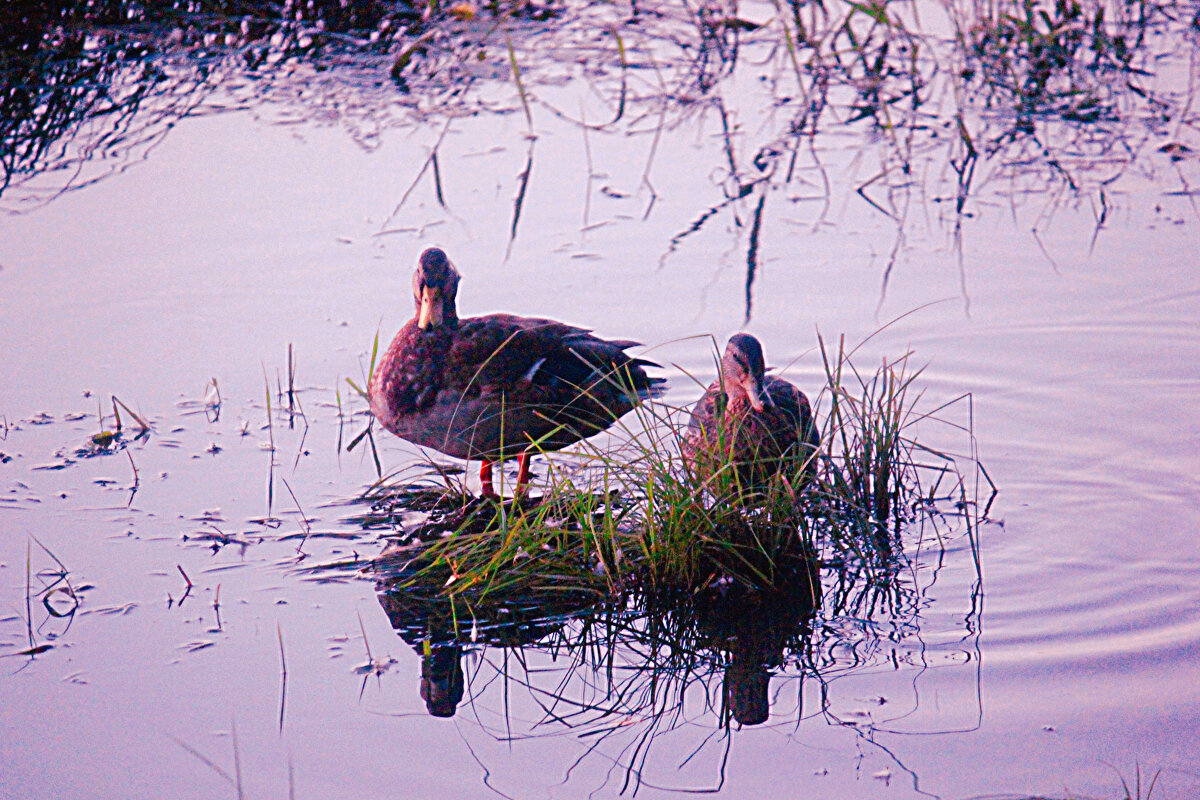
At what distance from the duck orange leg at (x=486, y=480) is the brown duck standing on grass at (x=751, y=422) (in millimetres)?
744

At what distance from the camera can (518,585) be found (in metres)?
4.15

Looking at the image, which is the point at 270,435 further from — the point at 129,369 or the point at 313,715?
Answer: the point at 313,715

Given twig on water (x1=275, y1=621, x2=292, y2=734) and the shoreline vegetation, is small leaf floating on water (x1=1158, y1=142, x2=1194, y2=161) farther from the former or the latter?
twig on water (x1=275, y1=621, x2=292, y2=734)

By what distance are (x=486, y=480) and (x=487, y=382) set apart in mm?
418

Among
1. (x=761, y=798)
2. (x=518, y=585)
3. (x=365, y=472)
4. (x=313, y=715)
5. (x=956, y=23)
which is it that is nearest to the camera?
(x=761, y=798)

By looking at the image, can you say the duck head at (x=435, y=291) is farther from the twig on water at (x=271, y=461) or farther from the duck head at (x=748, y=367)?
the duck head at (x=748, y=367)

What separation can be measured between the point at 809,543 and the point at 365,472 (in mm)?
1664

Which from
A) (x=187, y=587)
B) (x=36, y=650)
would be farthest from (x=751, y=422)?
(x=36, y=650)

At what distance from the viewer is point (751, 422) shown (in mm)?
4715

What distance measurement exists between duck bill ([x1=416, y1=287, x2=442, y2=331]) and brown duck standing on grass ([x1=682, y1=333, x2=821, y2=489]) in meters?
0.98

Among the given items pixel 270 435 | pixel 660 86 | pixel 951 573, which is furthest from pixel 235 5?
pixel 951 573

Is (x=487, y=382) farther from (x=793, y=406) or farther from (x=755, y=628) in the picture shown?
(x=755, y=628)

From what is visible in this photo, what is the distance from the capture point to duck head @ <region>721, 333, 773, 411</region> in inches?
186

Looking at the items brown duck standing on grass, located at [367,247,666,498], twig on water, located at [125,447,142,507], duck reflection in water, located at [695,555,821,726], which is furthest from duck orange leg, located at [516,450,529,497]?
twig on water, located at [125,447,142,507]
